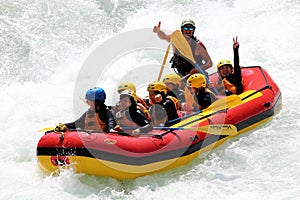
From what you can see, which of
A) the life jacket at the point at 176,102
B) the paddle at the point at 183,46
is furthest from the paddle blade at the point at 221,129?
the paddle at the point at 183,46

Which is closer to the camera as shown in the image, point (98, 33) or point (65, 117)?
point (65, 117)

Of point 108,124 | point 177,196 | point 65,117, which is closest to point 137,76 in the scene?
point 65,117

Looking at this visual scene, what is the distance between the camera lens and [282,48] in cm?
905

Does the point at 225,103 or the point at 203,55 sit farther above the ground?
the point at 203,55

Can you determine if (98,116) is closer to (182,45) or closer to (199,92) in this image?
(199,92)

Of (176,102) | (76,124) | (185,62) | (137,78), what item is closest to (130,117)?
(76,124)

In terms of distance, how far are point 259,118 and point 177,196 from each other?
6.19 ft

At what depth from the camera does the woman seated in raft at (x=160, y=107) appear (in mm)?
5281

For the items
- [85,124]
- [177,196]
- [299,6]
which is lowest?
[177,196]

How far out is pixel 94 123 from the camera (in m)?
4.98

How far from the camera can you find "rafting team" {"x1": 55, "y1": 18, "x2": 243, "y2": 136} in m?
4.96

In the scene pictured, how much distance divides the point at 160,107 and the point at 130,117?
0.48m

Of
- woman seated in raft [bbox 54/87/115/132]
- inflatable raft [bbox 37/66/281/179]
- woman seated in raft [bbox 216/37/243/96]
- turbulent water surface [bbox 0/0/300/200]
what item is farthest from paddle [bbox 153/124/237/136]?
woman seated in raft [bbox 54/87/115/132]

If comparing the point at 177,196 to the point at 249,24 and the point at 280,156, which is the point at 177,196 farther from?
the point at 249,24
